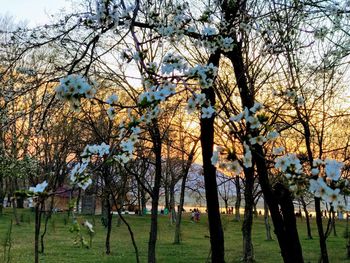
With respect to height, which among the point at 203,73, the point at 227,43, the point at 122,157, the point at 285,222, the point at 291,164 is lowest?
the point at 285,222

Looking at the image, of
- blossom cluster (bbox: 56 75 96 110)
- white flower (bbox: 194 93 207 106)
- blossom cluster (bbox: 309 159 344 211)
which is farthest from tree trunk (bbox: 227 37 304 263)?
blossom cluster (bbox: 309 159 344 211)

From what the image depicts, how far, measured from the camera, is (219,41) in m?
3.87

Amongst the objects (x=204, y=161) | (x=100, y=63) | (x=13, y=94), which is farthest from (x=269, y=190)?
(x=100, y=63)

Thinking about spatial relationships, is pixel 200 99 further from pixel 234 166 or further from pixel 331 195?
pixel 331 195

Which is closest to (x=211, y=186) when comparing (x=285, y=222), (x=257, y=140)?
(x=285, y=222)

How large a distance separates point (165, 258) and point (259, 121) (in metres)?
12.0

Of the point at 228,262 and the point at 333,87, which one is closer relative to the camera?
the point at 333,87

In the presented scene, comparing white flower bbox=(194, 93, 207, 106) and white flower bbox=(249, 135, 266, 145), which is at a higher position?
white flower bbox=(194, 93, 207, 106)

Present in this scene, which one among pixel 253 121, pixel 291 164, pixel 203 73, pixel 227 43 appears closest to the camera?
pixel 291 164

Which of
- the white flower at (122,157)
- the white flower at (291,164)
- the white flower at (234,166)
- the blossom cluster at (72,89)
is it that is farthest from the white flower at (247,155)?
the white flower at (122,157)

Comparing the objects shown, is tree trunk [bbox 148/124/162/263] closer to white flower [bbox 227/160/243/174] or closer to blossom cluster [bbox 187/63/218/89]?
blossom cluster [bbox 187/63/218/89]

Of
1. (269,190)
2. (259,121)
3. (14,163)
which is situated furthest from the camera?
(14,163)

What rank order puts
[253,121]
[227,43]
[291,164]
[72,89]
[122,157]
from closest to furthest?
[291,164] < [72,89] < [253,121] < [122,157] < [227,43]

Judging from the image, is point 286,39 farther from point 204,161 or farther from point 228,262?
point 228,262
